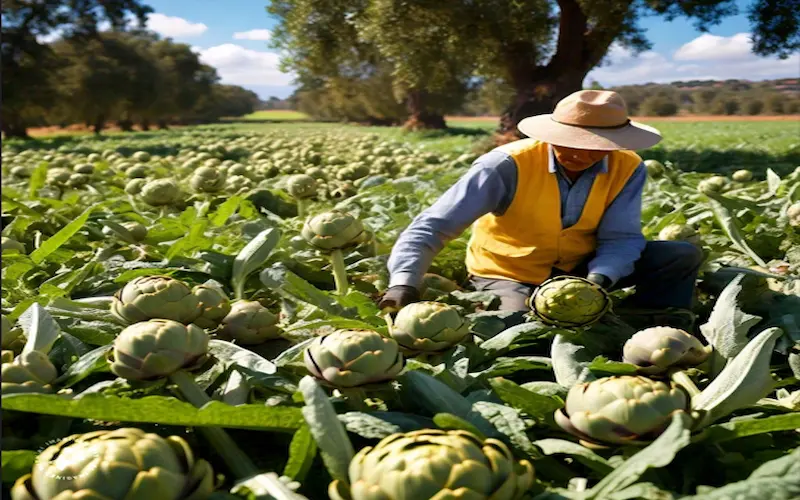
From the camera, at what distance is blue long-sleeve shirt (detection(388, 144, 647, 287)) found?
3.05m

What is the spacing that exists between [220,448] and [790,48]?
13.5 m

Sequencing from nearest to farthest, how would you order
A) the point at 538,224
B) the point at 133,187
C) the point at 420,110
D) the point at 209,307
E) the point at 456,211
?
the point at 209,307 < the point at 456,211 < the point at 538,224 < the point at 133,187 < the point at 420,110

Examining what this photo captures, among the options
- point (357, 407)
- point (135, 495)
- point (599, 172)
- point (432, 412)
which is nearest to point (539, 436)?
point (432, 412)

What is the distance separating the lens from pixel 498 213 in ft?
10.8

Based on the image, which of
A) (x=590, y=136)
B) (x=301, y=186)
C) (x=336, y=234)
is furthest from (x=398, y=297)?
(x=301, y=186)

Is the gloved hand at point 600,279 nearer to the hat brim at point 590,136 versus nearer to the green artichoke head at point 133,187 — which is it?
the hat brim at point 590,136

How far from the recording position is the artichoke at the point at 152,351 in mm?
1705

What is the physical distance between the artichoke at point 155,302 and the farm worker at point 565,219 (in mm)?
967

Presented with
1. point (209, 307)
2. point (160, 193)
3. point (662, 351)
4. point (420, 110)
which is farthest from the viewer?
point (420, 110)

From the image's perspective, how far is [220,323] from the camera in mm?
2375

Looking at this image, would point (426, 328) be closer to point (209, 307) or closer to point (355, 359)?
point (355, 359)

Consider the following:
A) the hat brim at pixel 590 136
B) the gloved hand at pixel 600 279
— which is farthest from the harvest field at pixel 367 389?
the hat brim at pixel 590 136

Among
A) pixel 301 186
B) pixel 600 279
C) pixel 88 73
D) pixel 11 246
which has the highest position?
pixel 88 73

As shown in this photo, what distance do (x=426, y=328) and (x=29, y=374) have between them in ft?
3.30
